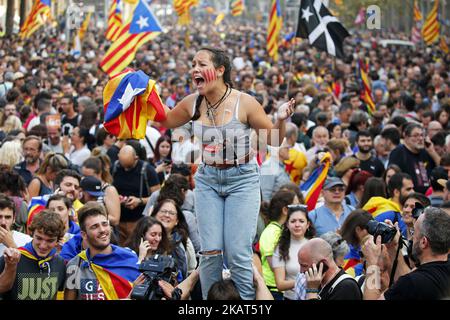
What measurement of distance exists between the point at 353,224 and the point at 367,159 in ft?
14.8

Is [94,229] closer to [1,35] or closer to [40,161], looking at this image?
[40,161]

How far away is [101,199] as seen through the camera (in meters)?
10.2

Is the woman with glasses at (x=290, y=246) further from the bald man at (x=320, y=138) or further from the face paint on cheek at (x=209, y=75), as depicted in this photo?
the bald man at (x=320, y=138)

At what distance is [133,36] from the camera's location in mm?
18547

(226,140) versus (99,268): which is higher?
(226,140)

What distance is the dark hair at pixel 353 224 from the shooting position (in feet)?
28.2

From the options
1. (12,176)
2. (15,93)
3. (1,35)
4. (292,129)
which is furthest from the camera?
(1,35)

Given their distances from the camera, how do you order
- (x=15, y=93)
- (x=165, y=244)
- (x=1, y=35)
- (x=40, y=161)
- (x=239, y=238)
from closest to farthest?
(x=239, y=238)
(x=165, y=244)
(x=40, y=161)
(x=15, y=93)
(x=1, y=35)

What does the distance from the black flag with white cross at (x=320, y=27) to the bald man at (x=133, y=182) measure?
4.63 m

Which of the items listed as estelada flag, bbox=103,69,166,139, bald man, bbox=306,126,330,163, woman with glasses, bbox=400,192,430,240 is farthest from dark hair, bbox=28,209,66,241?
bald man, bbox=306,126,330,163

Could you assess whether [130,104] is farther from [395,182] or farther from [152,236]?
[395,182]

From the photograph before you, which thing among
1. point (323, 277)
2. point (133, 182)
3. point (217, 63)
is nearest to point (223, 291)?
point (323, 277)
